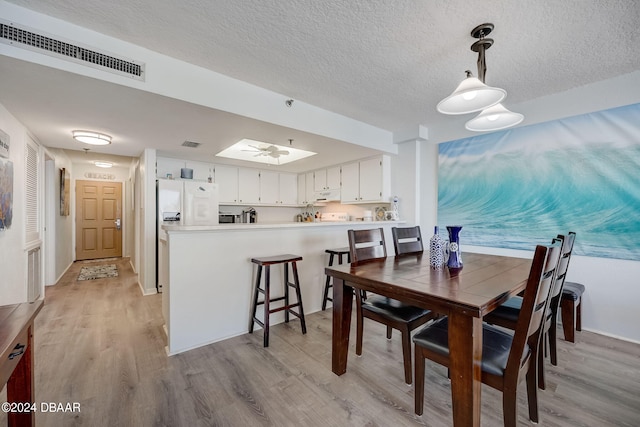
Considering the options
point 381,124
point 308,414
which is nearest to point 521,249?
point 381,124

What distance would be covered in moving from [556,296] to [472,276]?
0.48m

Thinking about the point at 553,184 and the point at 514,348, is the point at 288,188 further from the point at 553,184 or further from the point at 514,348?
the point at 514,348

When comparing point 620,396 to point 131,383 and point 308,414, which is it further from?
point 131,383

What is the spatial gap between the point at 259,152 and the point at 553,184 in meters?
4.01

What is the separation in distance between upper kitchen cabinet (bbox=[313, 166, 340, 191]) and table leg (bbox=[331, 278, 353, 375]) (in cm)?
338

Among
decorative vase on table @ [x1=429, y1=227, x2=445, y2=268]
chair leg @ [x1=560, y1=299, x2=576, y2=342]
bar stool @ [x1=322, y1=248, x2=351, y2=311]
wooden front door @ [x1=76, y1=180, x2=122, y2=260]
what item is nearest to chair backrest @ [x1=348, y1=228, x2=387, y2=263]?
decorative vase on table @ [x1=429, y1=227, x2=445, y2=268]

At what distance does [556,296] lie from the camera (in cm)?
163

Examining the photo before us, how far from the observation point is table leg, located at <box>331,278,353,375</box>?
6.17 feet

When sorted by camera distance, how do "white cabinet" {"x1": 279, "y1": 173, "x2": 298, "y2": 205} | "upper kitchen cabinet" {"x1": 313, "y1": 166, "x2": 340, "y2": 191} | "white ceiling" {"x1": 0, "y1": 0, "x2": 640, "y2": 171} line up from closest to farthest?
"white ceiling" {"x1": 0, "y1": 0, "x2": 640, "y2": 171}
"upper kitchen cabinet" {"x1": 313, "y1": 166, "x2": 340, "y2": 191}
"white cabinet" {"x1": 279, "y1": 173, "x2": 298, "y2": 205}

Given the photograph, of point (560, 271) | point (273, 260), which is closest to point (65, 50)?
point (273, 260)

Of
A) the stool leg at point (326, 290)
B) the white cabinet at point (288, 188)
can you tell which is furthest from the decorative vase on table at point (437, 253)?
the white cabinet at point (288, 188)

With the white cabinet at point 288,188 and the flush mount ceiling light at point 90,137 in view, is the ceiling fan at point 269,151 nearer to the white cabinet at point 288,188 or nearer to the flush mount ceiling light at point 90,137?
the white cabinet at point 288,188

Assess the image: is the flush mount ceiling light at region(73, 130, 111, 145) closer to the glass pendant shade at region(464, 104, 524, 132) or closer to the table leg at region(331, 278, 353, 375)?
the table leg at region(331, 278, 353, 375)

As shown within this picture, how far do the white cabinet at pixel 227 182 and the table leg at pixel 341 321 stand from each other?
3.78 m
